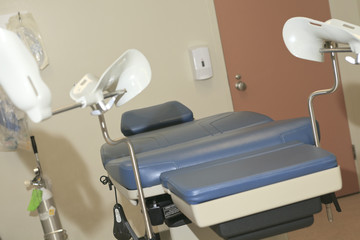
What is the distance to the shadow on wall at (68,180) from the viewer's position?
10.6 feet

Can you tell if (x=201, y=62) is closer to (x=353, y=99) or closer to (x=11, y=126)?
(x=353, y=99)

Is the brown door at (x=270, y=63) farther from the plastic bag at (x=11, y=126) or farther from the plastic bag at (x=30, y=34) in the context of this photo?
the plastic bag at (x=11, y=126)

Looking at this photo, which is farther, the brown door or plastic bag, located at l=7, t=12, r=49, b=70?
the brown door

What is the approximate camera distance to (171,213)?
1665 mm

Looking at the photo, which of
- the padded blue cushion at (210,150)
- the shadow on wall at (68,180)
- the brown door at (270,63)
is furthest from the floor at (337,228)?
the padded blue cushion at (210,150)

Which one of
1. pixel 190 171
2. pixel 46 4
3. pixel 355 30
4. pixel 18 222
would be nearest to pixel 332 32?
pixel 355 30

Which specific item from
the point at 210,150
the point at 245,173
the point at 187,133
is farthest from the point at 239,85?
the point at 245,173

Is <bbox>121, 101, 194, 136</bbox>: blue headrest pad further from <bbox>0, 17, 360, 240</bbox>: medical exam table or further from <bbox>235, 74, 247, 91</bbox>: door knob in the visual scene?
<bbox>235, 74, 247, 91</bbox>: door knob

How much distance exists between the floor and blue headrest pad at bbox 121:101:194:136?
1.16 meters

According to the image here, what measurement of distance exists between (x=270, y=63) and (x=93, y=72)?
1.23 meters

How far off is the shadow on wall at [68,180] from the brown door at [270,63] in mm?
1151

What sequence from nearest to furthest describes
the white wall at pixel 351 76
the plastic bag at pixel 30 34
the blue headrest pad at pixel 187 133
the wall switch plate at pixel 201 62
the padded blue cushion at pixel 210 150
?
the padded blue cushion at pixel 210 150, the blue headrest pad at pixel 187 133, the plastic bag at pixel 30 34, the wall switch plate at pixel 201 62, the white wall at pixel 351 76

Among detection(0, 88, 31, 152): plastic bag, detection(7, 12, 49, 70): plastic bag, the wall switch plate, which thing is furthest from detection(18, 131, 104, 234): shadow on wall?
the wall switch plate

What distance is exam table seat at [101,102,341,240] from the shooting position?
4.08ft
